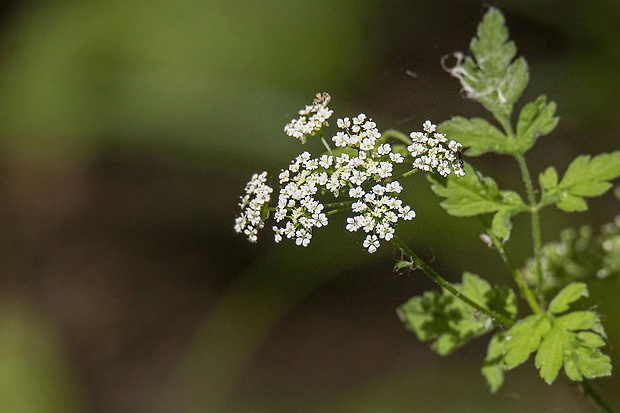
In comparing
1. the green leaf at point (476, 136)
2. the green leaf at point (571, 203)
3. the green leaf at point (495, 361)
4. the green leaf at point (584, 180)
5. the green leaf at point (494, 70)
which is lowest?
the green leaf at point (495, 361)

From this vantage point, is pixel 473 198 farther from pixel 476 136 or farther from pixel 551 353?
pixel 551 353

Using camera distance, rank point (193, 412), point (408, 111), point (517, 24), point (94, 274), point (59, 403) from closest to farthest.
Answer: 1. point (408, 111)
2. point (517, 24)
3. point (193, 412)
4. point (59, 403)
5. point (94, 274)

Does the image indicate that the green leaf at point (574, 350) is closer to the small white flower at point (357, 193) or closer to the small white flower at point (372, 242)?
the small white flower at point (372, 242)

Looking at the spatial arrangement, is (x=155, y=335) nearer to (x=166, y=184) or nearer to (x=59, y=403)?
(x=59, y=403)

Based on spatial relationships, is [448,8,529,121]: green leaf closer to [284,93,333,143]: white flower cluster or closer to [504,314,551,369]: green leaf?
[284,93,333,143]: white flower cluster

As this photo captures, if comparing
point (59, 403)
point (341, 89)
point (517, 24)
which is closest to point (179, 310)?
point (59, 403)

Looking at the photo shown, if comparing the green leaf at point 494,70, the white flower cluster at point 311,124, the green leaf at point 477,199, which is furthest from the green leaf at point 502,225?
the white flower cluster at point 311,124
